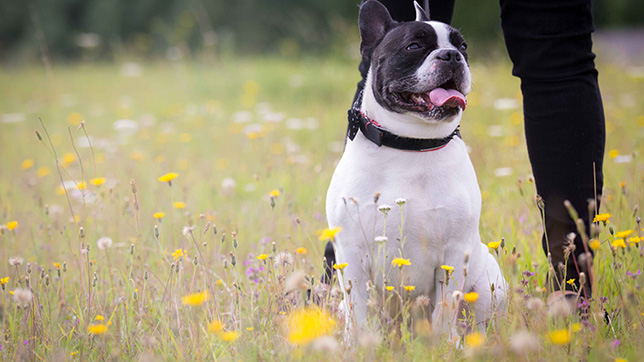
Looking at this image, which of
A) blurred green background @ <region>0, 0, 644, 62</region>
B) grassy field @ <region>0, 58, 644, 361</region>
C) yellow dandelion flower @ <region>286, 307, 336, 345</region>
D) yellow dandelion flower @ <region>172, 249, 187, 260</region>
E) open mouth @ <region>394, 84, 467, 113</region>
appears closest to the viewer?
yellow dandelion flower @ <region>286, 307, 336, 345</region>

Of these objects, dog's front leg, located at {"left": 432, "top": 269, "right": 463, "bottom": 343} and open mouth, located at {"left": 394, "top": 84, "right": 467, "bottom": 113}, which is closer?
dog's front leg, located at {"left": 432, "top": 269, "right": 463, "bottom": 343}

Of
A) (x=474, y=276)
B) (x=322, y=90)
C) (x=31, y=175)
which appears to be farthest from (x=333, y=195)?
(x=322, y=90)

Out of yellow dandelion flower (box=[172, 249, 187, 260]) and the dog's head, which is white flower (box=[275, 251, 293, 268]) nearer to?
yellow dandelion flower (box=[172, 249, 187, 260])

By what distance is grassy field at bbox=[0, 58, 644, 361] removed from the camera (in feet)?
5.06

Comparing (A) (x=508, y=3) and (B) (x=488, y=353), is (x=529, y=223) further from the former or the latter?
(B) (x=488, y=353)

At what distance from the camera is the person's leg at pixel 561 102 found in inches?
72.3

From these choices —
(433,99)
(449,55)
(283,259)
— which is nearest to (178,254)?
(283,259)

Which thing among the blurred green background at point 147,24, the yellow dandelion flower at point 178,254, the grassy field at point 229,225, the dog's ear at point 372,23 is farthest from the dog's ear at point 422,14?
the blurred green background at point 147,24

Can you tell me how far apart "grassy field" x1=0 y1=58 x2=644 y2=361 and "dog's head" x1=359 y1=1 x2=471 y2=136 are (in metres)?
0.37

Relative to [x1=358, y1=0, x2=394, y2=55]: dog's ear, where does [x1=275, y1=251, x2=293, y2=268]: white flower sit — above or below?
below

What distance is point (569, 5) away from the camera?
5.94 feet

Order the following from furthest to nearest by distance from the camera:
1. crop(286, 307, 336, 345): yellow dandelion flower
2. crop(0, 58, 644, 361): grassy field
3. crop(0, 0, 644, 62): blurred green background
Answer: crop(0, 0, 644, 62): blurred green background
crop(0, 58, 644, 361): grassy field
crop(286, 307, 336, 345): yellow dandelion flower

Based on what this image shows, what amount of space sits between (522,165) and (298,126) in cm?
179

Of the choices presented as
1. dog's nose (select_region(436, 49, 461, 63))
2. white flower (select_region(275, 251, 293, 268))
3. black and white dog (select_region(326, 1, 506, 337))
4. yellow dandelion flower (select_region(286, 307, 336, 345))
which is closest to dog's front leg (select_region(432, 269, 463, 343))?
black and white dog (select_region(326, 1, 506, 337))
